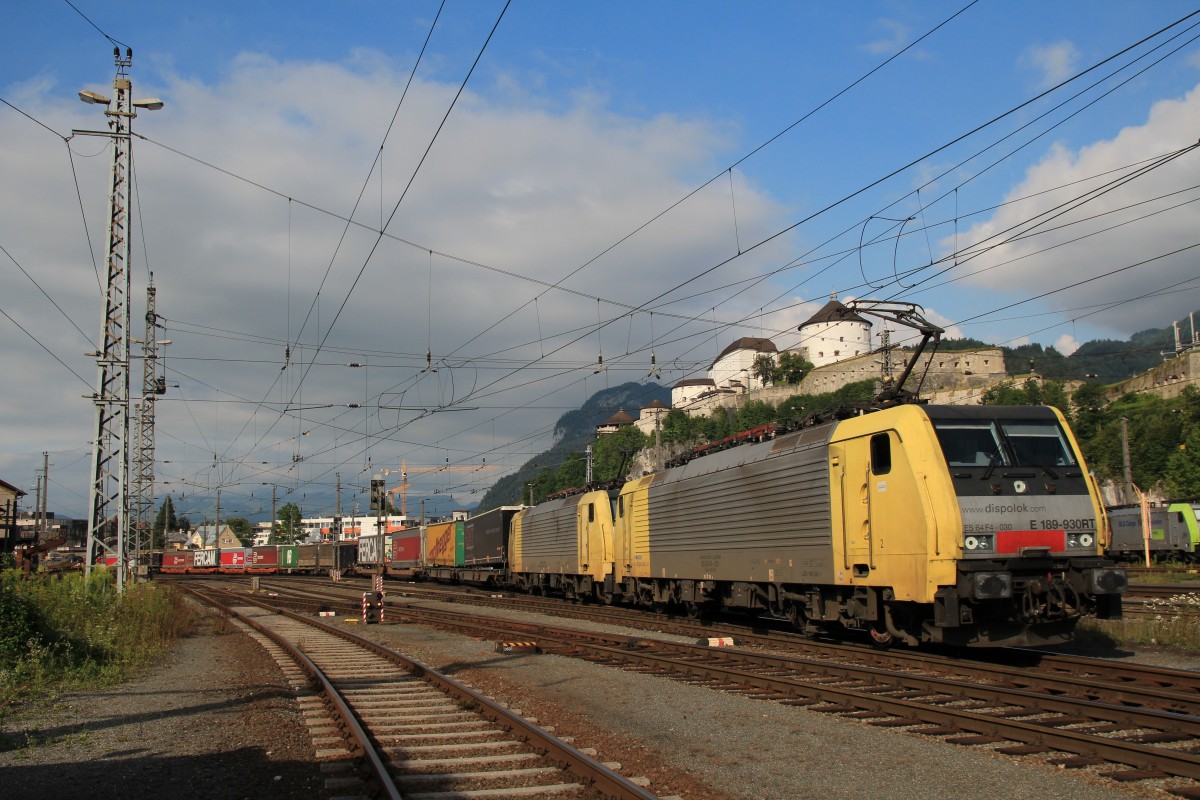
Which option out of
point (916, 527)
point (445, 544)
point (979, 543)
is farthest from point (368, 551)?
point (979, 543)

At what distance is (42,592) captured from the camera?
1708cm

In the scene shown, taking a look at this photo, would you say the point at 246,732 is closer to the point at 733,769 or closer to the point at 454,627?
the point at 733,769

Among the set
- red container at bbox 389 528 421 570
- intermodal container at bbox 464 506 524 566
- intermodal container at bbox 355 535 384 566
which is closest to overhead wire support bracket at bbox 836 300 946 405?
intermodal container at bbox 464 506 524 566

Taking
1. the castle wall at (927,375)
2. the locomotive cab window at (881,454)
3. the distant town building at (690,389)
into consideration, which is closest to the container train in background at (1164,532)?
the locomotive cab window at (881,454)

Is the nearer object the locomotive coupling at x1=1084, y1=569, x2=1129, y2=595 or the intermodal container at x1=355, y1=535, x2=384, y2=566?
the locomotive coupling at x1=1084, y1=569, x2=1129, y2=595

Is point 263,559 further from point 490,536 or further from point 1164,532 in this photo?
point 1164,532

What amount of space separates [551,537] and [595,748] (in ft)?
77.0

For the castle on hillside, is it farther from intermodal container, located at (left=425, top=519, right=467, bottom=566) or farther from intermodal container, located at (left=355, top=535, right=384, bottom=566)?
intermodal container, located at (left=425, top=519, right=467, bottom=566)

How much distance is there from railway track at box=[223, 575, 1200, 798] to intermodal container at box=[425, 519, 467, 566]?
3338cm

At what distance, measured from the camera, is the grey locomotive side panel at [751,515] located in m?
14.3

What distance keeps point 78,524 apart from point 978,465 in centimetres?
9944

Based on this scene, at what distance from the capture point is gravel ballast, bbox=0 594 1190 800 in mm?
6906

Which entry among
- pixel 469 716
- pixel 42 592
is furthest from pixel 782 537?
pixel 42 592

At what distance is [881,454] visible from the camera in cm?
1264
